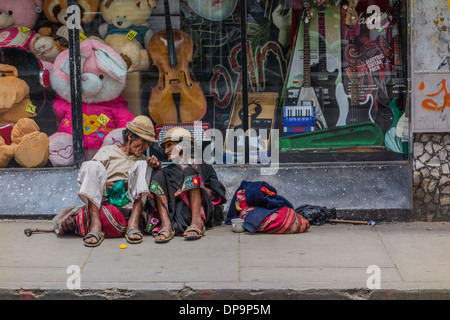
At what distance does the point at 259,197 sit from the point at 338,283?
154 centimetres

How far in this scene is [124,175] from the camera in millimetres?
6520

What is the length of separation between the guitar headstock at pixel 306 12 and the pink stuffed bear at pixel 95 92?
1.97 meters

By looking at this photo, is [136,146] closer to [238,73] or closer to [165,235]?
[165,235]

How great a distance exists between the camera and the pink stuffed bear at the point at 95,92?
7363mm

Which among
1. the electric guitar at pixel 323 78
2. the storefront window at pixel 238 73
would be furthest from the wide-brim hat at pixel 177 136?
the electric guitar at pixel 323 78

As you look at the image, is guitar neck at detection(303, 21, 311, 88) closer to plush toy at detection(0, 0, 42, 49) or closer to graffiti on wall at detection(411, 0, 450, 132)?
graffiti on wall at detection(411, 0, 450, 132)

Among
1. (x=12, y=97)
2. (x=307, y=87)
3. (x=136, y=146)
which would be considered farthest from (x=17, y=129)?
(x=307, y=87)

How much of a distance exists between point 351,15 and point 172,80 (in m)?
2.01

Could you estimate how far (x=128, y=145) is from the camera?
666cm

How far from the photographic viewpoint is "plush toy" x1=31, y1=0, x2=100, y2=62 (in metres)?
7.44

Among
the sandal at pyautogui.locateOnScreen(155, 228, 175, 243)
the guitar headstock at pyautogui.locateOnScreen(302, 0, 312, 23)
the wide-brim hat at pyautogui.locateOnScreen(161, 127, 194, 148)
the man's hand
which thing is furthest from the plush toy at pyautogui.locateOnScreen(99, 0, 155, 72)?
the sandal at pyautogui.locateOnScreen(155, 228, 175, 243)

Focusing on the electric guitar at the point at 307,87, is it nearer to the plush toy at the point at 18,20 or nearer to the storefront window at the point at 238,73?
the storefront window at the point at 238,73

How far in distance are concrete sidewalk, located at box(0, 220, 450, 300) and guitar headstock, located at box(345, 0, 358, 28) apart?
2.19 m

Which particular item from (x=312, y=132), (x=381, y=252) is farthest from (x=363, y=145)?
(x=381, y=252)
